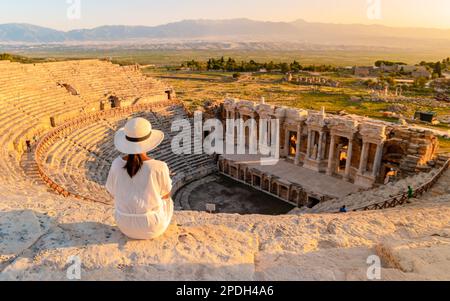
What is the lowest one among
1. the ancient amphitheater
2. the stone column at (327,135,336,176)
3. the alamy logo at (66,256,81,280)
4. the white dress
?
the stone column at (327,135,336,176)

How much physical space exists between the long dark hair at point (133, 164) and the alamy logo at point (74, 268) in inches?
56.7

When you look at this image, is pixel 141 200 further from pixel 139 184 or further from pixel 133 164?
pixel 133 164

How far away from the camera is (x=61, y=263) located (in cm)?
486

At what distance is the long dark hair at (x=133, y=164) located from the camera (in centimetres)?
535

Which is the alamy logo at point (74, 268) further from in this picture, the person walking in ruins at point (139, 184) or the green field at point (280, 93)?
the green field at point (280, 93)

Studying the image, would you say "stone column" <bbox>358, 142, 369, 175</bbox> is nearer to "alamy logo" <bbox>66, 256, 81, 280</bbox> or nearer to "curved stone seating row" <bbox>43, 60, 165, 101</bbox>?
"curved stone seating row" <bbox>43, 60, 165, 101</bbox>

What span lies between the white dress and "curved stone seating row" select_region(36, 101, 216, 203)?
31.6 ft

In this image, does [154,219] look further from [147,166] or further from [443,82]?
[443,82]

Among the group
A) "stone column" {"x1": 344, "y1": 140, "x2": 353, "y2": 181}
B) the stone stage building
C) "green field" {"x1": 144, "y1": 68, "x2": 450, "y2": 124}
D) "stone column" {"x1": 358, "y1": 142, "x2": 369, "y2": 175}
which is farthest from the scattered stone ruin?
"stone column" {"x1": 358, "y1": 142, "x2": 369, "y2": 175}

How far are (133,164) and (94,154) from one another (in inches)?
750

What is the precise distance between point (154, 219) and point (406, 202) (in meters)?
12.1

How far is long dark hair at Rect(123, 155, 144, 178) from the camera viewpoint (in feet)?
17.6

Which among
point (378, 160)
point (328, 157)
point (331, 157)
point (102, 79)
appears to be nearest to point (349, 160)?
point (331, 157)

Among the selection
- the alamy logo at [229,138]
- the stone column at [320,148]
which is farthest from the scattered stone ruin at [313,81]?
the stone column at [320,148]
